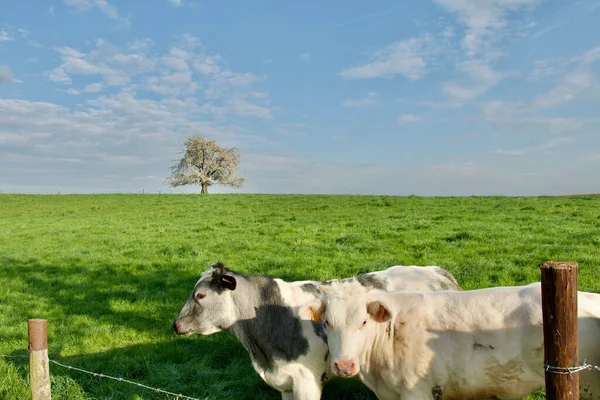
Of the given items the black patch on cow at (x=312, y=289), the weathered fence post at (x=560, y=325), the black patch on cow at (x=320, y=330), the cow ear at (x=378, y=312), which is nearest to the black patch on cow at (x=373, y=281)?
the black patch on cow at (x=312, y=289)

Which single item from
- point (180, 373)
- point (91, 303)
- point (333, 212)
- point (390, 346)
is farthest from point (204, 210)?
point (390, 346)

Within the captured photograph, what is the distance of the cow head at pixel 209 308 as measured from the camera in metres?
6.46

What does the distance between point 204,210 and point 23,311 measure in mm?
19511

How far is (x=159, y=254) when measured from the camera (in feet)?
56.1

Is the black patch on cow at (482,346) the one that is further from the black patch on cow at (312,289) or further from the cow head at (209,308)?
the cow head at (209,308)

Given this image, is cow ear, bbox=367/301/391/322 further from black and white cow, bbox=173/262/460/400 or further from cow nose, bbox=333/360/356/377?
black and white cow, bbox=173/262/460/400

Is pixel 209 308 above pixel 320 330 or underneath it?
above

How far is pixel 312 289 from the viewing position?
21.9 ft

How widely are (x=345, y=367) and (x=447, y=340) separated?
107cm

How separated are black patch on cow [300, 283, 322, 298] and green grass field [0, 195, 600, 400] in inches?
55.5

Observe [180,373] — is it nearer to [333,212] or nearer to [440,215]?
[440,215]

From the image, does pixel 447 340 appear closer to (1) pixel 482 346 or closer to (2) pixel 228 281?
(1) pixel 482 346

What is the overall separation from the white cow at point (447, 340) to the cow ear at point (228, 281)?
1.23 metres

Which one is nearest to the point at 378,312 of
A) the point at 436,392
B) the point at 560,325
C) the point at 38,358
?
the point at 436,392
